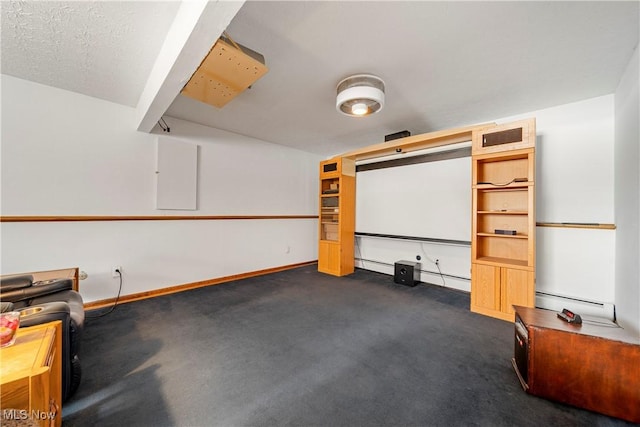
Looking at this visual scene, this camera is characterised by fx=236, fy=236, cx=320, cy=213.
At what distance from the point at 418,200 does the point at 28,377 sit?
4137 mm

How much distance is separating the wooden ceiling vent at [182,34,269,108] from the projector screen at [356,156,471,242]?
9.60ft

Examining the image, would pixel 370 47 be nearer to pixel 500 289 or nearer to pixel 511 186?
pixel 511 186

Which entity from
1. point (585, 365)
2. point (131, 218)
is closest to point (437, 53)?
point (585, 365)

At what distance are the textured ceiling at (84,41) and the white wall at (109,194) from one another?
1.30 feet

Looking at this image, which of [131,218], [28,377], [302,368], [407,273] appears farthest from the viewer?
[407,273]

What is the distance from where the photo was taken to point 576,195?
2711mm

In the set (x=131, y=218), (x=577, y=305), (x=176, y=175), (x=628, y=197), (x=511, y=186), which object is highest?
(x=176, y=175)

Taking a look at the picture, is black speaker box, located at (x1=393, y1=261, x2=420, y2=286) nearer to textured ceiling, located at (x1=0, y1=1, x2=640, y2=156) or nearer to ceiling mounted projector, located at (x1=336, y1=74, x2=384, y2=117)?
textured ceiling, located at (x1=0, y1=1, x2=640, y2=156)

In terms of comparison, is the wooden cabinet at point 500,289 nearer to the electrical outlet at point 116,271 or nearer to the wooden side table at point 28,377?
the wooden side table at point 28,377

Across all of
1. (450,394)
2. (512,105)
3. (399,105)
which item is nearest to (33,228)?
(450,394)

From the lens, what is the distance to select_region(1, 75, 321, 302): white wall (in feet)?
7.84

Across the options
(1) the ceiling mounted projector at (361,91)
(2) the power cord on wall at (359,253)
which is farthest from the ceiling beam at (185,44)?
(2) the power cord on wall at (359,253)

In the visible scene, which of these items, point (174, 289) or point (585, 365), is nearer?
point (585, 365)

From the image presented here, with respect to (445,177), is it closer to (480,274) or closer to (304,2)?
(480,274)
